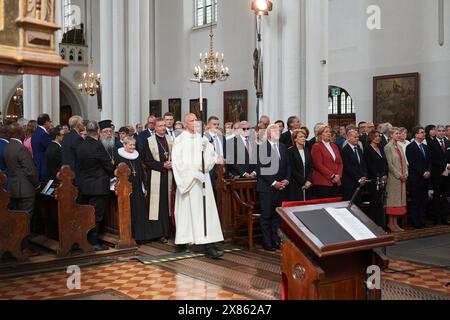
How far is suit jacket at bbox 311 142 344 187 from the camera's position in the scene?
7992 mm

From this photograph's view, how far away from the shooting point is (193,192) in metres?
7.26

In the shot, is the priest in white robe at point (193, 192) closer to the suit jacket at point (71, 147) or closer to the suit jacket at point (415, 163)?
the suit jacket at point (71, 147)

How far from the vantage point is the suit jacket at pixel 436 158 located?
9.91 metres

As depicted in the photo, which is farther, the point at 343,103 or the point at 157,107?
the point at 157,107

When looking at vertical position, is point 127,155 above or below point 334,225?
above

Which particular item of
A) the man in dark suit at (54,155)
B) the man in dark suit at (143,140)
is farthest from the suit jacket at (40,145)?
the man in dark suit at (143,140)

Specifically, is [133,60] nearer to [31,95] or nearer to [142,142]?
[31,95]

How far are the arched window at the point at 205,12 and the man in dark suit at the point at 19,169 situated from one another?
13.1 meters

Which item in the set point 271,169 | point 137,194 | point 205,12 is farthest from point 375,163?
point 205,12

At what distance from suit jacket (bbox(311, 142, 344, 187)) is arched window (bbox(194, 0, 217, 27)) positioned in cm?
1221

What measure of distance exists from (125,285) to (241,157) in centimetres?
332

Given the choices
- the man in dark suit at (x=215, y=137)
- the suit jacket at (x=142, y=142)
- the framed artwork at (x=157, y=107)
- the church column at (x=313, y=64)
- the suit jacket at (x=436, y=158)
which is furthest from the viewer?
the framed artwork at (x=157, y=107)
